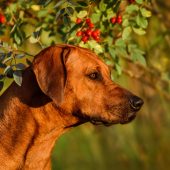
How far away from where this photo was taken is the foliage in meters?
6.07

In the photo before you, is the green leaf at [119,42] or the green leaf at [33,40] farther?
the green leaf at [119,42]

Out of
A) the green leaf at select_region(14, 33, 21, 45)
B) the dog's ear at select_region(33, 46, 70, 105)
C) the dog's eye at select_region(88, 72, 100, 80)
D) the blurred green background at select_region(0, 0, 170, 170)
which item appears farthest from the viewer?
the blurred green background at select_region(0, 0, 170, 170)

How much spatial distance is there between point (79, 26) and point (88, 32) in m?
0.14

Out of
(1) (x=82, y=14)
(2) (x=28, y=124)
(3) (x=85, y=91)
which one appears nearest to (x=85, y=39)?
(1) (x=82, y=14)

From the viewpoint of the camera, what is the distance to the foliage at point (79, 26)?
239 inches

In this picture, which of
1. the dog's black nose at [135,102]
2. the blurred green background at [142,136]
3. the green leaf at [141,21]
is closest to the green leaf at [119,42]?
the green leaf at [141,21]

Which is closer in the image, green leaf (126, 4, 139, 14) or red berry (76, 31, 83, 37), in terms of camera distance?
red berry (76, 31, 83, 37)

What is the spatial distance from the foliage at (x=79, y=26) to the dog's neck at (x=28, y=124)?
0.17 meters

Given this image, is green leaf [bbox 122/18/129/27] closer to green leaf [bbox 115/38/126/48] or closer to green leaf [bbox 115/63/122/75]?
green leaf [bbox 115/38/126/48]

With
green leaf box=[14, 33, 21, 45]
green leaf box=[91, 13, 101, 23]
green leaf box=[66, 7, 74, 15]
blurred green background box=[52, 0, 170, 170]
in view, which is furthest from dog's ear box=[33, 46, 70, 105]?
blurred green background box=[52, 0, 170, 170]

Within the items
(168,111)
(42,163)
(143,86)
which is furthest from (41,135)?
(143,86)

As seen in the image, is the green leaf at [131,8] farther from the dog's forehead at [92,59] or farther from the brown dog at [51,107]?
the brown dog at [51,107]

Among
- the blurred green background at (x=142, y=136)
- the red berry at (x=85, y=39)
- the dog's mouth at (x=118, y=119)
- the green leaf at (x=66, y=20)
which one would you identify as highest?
the green leaf at (x=66, y=20)

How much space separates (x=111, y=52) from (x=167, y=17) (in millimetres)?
4230
